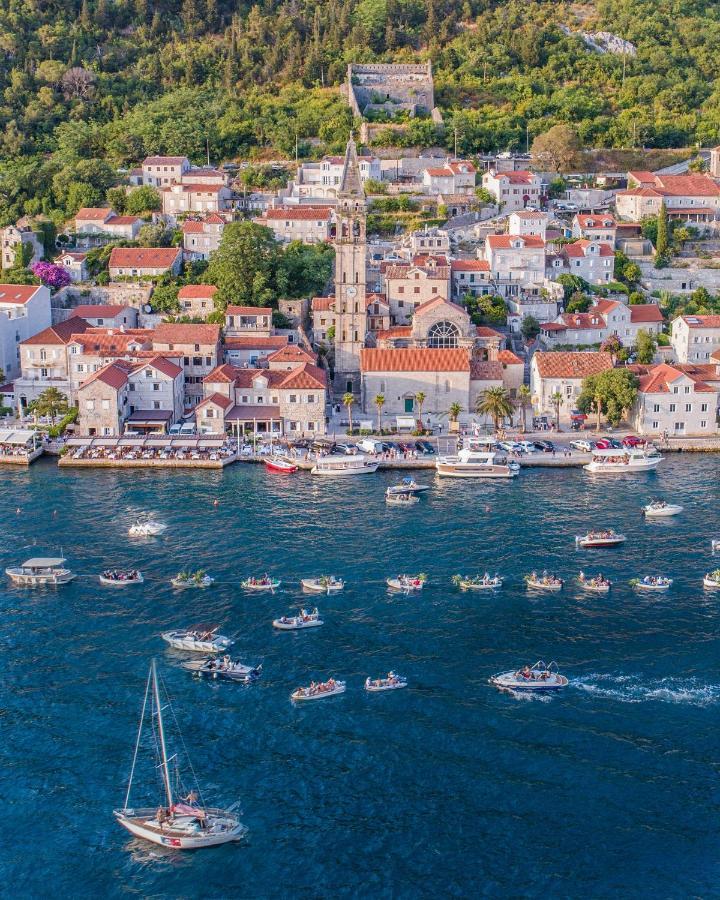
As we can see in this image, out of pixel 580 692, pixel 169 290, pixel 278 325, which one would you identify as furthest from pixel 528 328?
pixel 580 692

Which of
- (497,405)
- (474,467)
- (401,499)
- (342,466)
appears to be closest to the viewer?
(401,499)

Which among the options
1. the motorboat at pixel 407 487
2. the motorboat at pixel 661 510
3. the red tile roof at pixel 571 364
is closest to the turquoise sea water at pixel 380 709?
the motorboat at pixel 661 510

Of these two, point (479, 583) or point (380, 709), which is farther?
point (479, 583)

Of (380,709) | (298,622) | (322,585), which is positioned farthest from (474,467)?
(380,709)

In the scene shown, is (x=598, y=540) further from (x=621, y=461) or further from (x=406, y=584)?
(x=621, y=461)

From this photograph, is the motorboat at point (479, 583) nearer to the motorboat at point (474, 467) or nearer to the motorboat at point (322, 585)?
the motorboat at point (322, 585)

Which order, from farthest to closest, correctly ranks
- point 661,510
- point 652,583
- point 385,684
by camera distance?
point 661,510 < point 652,583 < point 385,684
